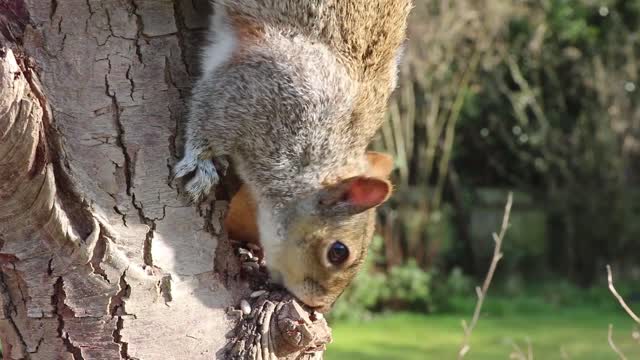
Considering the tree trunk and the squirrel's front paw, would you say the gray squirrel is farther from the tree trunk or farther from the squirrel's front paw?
the tree trunk

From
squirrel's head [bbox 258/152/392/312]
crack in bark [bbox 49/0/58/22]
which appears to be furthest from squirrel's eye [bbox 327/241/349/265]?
crack in bark [bbox 49/0/58/22]

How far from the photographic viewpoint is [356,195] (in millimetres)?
2164

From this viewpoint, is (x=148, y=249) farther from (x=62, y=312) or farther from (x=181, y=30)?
(x=181, y=30)

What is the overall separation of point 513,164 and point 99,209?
23.5 ft

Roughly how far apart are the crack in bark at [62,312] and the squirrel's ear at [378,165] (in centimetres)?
90

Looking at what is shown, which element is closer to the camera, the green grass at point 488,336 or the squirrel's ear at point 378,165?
the squirrel's ear at point 378,165

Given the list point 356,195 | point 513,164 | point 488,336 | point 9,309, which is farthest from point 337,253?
point 513,164

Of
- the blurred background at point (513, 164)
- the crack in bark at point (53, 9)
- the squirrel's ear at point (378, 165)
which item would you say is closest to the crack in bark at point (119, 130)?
the crack in bark at point (53, 9)

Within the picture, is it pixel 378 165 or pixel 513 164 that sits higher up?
pixel 378 165

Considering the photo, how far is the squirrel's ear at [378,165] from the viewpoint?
2367mm

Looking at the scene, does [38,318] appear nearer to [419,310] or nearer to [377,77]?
[377,77]

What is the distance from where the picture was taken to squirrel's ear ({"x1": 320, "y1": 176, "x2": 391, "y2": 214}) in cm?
211

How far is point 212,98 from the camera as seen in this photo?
1.97 metres

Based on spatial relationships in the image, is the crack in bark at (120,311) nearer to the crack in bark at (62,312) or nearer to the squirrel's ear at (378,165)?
the crack in bark at (62,312)
